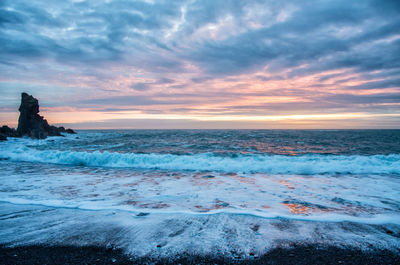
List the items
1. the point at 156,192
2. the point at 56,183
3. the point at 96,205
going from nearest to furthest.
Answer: the point at 96,205 → the point at 156,192 → the point at 56,183

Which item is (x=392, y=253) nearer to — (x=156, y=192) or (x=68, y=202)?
(x=156, y=192)

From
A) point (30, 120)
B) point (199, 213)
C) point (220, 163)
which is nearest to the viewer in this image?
point (199, 213)

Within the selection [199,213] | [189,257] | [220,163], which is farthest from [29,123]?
[189,257]

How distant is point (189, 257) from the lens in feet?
7.29

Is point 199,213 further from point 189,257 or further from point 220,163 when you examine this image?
point 220,163

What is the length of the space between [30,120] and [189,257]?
39.3 m

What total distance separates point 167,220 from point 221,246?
3.63ft

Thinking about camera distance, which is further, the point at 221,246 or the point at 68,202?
the point at 68,202

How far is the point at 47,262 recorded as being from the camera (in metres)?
2.17

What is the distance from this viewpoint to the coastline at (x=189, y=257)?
85.0 inches

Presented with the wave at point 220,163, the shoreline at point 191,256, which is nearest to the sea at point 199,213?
the shoreline at point 191,256

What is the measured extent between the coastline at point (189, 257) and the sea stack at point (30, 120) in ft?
113

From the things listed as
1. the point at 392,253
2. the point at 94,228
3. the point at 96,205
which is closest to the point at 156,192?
the point at 96,205

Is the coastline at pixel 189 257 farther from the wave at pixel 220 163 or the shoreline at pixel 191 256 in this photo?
the wave at pixel 220 163
